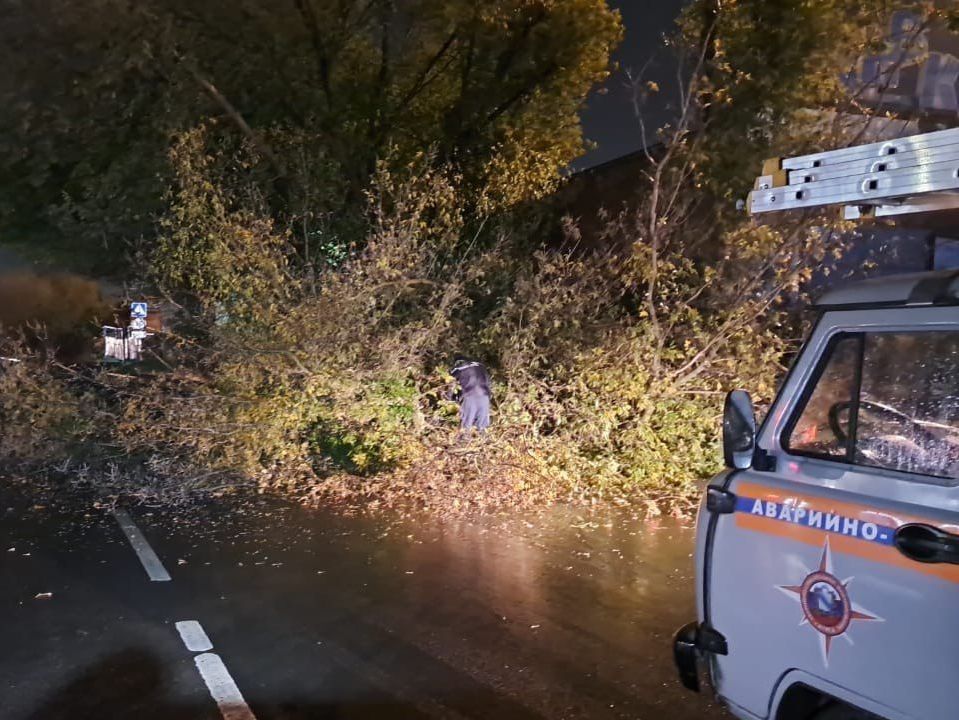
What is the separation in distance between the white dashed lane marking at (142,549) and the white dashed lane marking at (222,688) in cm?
172

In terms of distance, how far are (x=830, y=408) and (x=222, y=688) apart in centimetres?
346

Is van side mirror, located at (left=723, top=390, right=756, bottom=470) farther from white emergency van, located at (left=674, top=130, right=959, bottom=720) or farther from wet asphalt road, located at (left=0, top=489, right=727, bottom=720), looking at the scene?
wet asphalt road, located at (left=0, top=489, right=727, bottom=720)

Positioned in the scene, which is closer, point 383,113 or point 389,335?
point 389,335

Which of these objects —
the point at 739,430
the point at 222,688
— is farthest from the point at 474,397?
the point at 739,430

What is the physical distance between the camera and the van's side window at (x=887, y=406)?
2.60 metres

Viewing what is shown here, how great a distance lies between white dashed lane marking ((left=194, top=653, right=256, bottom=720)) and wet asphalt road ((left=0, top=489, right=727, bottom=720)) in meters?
0.02

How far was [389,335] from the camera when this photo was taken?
30.9 ft

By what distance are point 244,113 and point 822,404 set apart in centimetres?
1146

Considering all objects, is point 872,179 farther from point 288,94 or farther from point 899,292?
point 288,94

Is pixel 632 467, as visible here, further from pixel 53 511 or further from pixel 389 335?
pixel 53 511

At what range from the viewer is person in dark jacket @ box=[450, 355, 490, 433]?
881 centimetres

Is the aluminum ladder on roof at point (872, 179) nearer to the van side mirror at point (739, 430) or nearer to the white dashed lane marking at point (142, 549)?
the van side mirror at point (739, 430)

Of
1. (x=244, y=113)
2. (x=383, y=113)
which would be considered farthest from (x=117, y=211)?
(x=383, y=113)

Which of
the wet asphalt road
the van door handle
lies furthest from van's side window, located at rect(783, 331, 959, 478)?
the wet asphalt road
